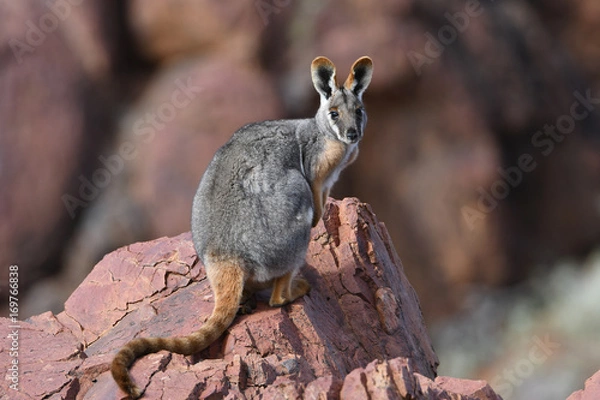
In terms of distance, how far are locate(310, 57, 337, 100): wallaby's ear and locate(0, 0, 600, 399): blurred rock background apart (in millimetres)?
5439

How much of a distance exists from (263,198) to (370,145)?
23.0 ft

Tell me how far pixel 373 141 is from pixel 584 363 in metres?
4.12

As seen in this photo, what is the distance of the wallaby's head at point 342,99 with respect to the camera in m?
6.49

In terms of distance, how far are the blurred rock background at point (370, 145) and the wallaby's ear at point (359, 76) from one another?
17.8 feet

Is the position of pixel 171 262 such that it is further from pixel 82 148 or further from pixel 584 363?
pixel 584 363

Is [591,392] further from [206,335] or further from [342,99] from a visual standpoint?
[342,99]

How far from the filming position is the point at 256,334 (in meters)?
5.67

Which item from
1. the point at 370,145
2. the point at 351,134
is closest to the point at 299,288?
the point at 351,134

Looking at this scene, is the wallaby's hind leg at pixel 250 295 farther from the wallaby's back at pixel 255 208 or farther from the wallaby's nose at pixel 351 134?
the wallaby's nose at pixel 351 134

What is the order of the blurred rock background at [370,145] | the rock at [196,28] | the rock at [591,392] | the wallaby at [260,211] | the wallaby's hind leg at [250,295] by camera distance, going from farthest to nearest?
the rock at [196,28]
the blurred rock background at [370,145]
the wallaby's hind leg at [250,295]
the wallaby at [260,211]
the rock at [591,392]

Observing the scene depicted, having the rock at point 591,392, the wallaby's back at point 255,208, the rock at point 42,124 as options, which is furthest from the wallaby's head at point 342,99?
the rock at point 42,124

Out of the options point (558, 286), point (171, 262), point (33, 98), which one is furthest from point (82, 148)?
point (558, 286)

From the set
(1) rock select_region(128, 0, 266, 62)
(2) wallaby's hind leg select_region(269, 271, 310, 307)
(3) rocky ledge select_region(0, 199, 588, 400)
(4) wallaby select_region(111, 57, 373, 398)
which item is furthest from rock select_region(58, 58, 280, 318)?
(2) wallaby's hind leg select_region(269, 271, 310, 307)

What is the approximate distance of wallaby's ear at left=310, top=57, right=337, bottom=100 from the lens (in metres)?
6.56
